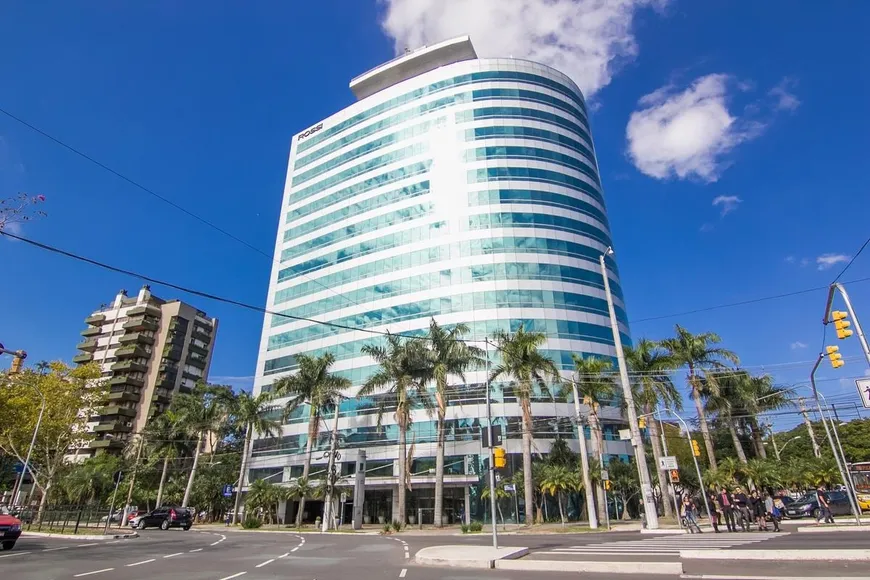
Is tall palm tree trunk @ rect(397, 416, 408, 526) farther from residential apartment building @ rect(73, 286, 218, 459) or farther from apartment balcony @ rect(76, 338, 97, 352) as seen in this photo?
apartment balcony @ rect(76, 338, 97, 352)

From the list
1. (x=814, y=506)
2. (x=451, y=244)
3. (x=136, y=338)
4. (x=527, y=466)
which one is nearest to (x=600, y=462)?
(x=527, y=466)

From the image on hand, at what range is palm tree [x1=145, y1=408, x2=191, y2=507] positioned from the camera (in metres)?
56.2

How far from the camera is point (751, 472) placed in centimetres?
3619

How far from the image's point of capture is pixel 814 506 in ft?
102

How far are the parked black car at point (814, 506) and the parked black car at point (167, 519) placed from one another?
4589cm

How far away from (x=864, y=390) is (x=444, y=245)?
131 ft

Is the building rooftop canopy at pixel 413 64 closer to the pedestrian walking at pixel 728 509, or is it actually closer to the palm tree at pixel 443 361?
the palm tree at pixel 443 361

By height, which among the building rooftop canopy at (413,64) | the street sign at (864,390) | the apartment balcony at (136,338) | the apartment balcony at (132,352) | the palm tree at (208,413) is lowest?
the street sign at (864,390)

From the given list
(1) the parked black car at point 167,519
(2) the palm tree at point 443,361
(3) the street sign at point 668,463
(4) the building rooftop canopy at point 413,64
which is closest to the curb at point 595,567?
(3) the street sign at point 668,463

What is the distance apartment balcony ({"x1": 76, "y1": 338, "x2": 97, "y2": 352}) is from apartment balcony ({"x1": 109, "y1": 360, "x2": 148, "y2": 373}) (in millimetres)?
11104

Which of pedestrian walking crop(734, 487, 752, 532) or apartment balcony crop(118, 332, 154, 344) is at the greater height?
apartment balcony crop(118, 332, 154, 344)

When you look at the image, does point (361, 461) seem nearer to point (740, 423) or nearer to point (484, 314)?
point (484, 314)

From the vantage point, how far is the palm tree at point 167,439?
56.2m

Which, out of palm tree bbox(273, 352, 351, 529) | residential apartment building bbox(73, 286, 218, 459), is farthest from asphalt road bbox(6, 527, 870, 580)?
residential apartment building bbox(73, 286, 218, 459)
